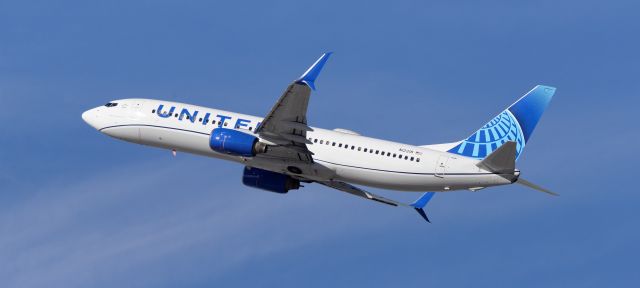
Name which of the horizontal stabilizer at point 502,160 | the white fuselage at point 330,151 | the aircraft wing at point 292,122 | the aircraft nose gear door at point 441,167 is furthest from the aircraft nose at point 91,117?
the horizontal stabilizer at point 502,160

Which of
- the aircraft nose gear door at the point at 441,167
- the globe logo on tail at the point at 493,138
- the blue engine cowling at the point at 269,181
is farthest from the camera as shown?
the blue engine cowling at the point at 269,181

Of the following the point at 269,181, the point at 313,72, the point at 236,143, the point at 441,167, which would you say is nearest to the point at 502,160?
the point at 441,167

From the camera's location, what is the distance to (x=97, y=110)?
76.7 metres

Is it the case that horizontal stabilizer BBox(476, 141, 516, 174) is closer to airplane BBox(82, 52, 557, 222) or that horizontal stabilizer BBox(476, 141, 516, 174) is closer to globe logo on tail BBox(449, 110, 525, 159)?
airplane BBox(82, 52, 557, 222)

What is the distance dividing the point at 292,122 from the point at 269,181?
795 cm

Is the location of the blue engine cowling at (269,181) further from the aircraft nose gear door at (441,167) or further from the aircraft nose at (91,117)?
the aircraft nose at (91,117)

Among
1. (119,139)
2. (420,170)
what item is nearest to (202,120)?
(119,139)

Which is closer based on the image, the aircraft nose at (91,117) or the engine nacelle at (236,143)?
the engine nacelle at (236,143)

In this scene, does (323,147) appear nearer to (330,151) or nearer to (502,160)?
A: (330,151)

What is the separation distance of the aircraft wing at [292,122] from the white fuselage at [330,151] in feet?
2.71

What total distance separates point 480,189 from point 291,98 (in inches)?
474

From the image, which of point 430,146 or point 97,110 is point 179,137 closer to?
point 97,110

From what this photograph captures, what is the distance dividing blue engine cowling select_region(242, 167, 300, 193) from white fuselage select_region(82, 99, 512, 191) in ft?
5.16

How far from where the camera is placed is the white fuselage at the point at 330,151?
6719cm
